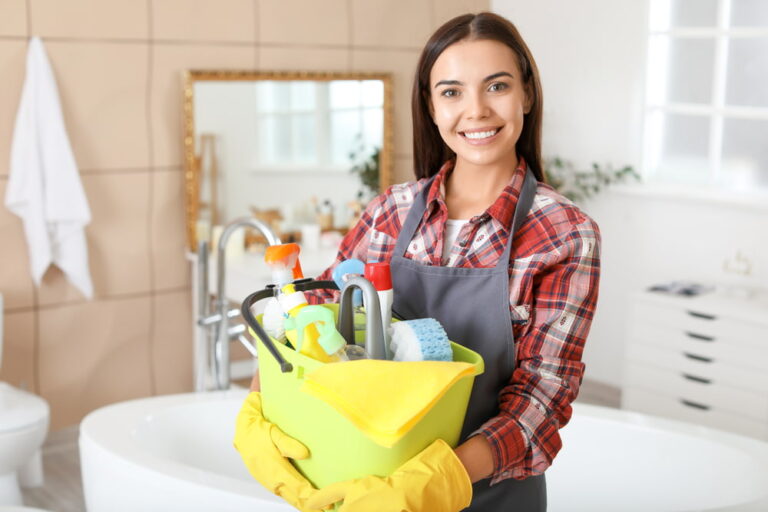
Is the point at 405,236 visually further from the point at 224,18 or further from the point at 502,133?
the point at 224,18

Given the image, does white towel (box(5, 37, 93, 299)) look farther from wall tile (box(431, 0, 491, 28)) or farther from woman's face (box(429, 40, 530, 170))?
woman's face (box(429, 40, 530, 170))

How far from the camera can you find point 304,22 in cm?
407

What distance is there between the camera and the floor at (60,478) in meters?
3.20

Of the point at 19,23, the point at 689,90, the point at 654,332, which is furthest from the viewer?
the point at 689,90

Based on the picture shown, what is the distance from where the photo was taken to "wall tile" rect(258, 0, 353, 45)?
156 inches

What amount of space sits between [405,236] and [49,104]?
7.95ft

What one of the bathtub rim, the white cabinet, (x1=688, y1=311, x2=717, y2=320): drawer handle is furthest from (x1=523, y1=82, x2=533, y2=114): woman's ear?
(x1=688, y1=311, x2=717, y2=320): drawer handle

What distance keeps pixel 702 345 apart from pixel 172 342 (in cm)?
214

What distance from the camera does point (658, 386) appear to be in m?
3.77

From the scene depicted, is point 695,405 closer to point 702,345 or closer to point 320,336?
point 702,345

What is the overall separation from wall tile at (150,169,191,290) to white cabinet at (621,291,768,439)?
6.13 ft

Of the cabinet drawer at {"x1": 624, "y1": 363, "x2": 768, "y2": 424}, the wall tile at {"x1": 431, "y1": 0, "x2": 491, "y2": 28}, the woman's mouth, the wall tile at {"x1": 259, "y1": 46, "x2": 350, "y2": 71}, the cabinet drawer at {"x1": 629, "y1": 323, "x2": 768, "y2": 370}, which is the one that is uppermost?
the wall tile at {"x1": 431, "y1": 0, "x2": 491, "y2": 28}

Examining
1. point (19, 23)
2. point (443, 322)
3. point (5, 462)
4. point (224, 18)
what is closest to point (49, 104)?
point (19, 23)

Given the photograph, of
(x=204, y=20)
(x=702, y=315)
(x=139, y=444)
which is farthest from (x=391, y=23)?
(x=139, y=444)
